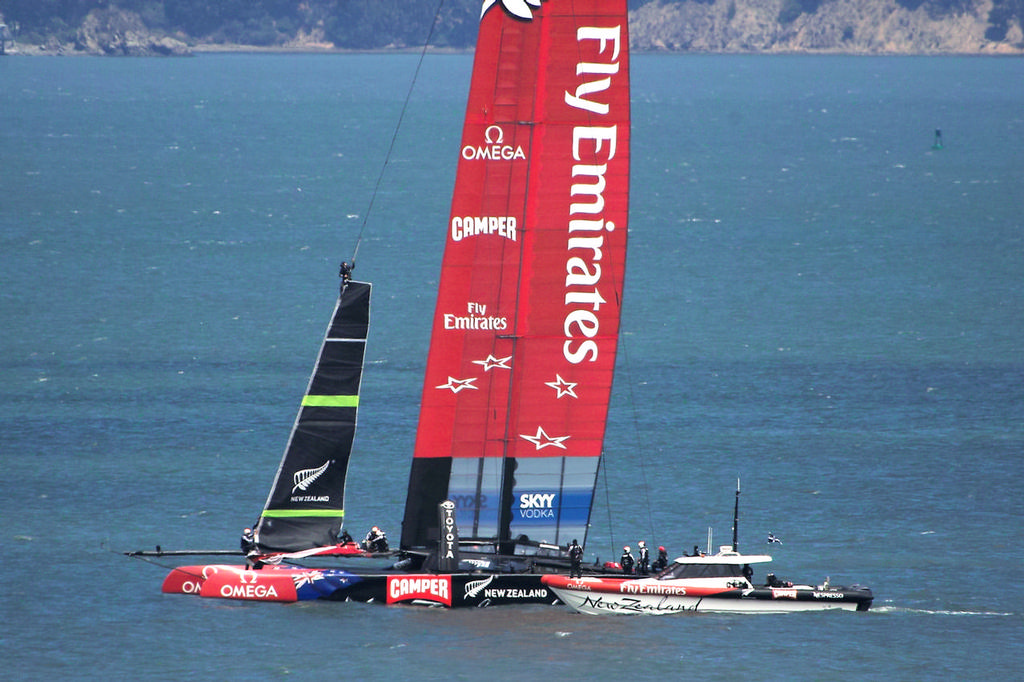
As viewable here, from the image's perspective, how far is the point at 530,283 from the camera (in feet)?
179

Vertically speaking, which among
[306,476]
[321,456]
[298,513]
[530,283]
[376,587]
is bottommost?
[376,587]

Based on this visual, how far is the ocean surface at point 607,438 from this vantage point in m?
53.0

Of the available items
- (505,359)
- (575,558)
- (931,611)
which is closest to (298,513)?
(505,359)

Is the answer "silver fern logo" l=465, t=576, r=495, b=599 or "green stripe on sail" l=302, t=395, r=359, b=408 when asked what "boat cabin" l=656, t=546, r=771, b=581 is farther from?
"green stripe on sail" l=302, t=395, r=359, b=408

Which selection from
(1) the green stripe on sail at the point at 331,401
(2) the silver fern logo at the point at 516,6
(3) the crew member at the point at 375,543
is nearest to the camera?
(2) the silver fern logo at the point at 516,6

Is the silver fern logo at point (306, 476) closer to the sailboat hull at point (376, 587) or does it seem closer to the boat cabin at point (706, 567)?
the sailboat hull at point (376, 587)

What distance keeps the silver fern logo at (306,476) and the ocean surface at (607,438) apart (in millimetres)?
3935

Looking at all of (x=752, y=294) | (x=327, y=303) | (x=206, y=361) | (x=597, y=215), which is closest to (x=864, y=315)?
(x=752, y=294)

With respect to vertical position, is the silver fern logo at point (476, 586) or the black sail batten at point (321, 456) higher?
the black sail batten at point (321, 456)

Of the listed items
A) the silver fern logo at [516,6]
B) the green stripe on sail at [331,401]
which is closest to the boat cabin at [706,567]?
the green stripe on sail at [331,401]

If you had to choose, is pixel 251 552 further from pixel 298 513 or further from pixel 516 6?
pixel 516 6

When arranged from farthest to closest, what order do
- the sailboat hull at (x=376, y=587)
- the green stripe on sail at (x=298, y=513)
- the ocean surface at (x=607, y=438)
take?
1. the green stripe on sail at (x=298, y=513)
2. the sailboat hull at (x=376, y=587)
3. the ocean surface at (x=607, y=438)

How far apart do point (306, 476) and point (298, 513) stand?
1182 millimetres

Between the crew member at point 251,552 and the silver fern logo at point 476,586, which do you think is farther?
the crew member at point 251,552
